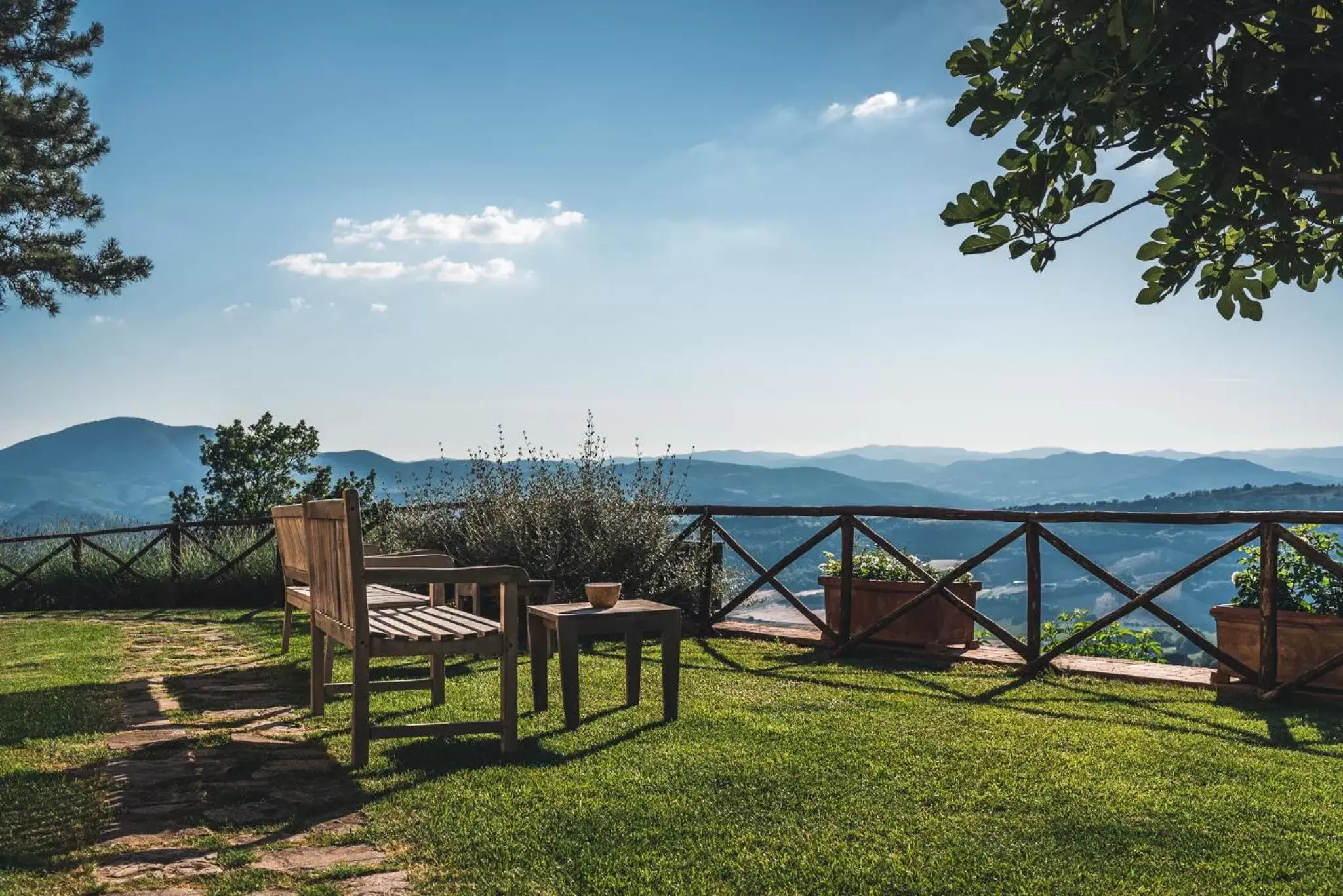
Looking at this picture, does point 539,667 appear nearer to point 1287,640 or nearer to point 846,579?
point 846,579

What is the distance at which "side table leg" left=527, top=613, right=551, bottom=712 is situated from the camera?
16.4 ft

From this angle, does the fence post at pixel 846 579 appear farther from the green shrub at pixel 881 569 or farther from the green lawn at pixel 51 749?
the green lawn at pixel 51 749

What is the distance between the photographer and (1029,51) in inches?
66.9

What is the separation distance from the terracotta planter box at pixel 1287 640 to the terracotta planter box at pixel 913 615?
1.67 meters

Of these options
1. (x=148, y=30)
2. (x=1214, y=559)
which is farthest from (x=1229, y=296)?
(x=148, y=30)

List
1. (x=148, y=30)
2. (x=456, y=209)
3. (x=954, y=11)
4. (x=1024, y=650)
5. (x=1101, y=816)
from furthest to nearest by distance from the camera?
(x=456, y=209), (x=148, y=30), (x=954, y=11), (x=1024, y=650), (x=1101, y=816)

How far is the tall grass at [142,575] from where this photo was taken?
11.7 m

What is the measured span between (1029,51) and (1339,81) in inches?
19.9

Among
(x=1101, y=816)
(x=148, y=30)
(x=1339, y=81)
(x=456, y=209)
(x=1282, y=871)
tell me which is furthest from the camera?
(x=456, y=209)

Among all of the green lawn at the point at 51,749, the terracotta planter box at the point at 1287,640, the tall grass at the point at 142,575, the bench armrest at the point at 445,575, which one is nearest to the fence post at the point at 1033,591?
→ the terracotta planter box at the point at 1287,640

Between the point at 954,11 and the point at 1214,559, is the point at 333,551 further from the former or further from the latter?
the point at 954,11

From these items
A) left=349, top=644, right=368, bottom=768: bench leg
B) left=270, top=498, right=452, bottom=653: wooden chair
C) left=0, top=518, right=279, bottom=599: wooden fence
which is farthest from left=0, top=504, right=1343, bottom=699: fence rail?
left=0, top=518, right=279, bottom=599: wooden fence

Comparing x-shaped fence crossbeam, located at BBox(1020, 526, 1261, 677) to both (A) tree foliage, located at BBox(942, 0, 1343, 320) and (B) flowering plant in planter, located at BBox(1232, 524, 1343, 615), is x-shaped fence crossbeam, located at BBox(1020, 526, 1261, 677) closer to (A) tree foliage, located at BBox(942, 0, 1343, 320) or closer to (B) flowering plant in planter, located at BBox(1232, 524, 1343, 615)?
(B) flowering plant in planter, located at BBox(1232, 524, 1343, 615)

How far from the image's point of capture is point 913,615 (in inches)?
281
